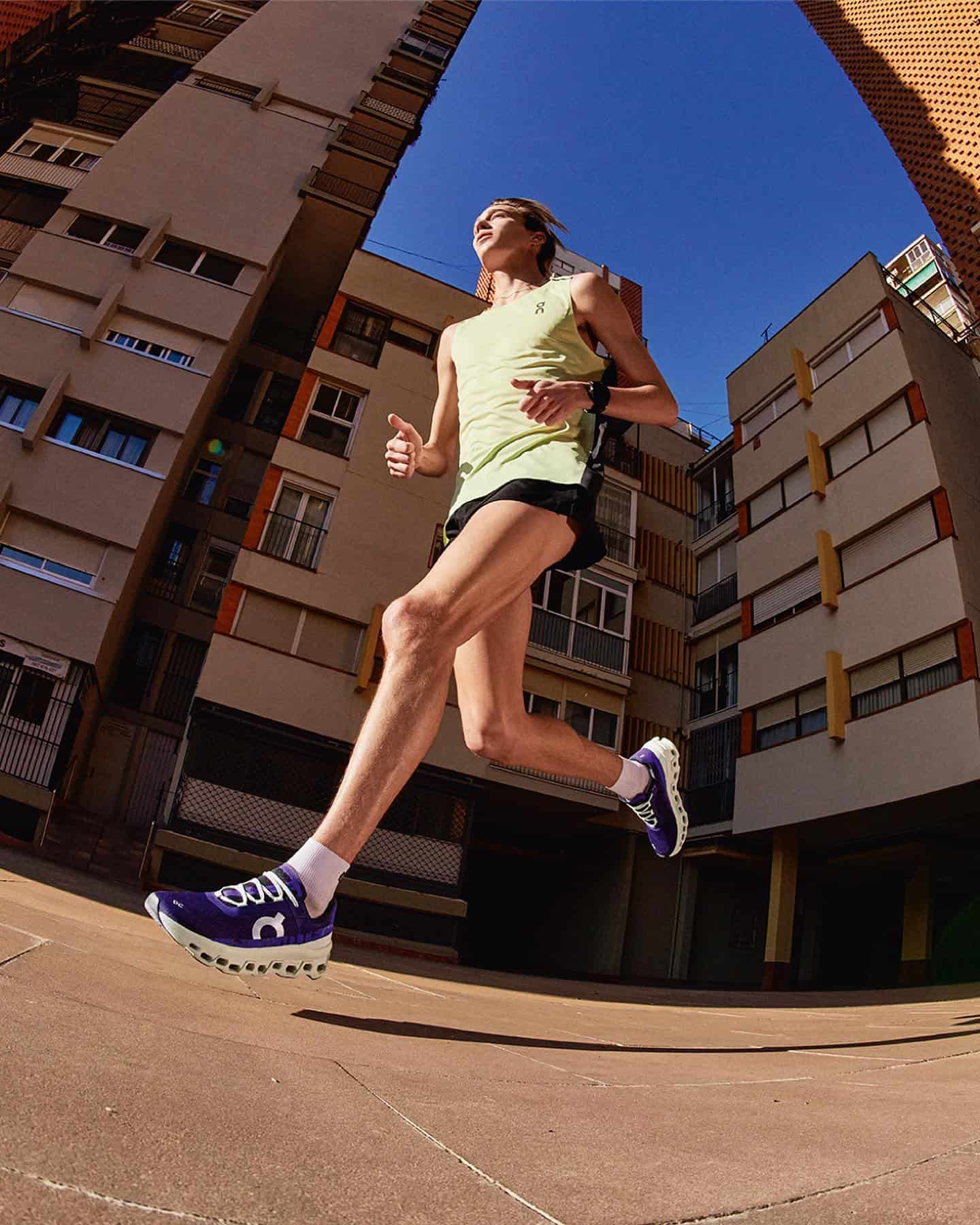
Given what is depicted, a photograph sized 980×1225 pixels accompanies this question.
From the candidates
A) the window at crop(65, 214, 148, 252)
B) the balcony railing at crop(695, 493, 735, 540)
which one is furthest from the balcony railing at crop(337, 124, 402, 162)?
the balcony railing at crop(695, 493, 735, 540)

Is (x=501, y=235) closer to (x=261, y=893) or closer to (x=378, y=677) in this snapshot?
(x=261, y=893)

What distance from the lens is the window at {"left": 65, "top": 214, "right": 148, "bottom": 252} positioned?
21906 mm

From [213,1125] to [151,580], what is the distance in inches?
921

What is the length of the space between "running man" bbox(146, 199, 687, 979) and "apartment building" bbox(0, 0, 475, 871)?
15.2 metres

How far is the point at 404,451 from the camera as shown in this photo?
106 inches

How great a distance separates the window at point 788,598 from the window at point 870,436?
2722 mm

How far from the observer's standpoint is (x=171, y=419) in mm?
20031

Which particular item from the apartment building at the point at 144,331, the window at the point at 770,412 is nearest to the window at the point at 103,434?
the apartment building at the point at 144,331

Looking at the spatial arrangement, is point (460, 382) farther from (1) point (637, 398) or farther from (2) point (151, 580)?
(2) point (151, 580)

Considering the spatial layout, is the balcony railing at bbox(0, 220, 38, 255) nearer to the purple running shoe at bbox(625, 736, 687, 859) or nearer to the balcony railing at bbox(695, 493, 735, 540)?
the balcony railing at bbox(695, 493, 735, 540)

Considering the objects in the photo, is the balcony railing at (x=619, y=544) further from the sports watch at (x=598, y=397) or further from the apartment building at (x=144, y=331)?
the sports watch at (x=598, y=397)

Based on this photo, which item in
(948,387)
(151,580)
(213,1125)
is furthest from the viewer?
A: (151,580)

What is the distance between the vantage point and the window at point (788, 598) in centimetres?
1958

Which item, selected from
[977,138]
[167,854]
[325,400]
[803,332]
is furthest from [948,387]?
[167,854]
